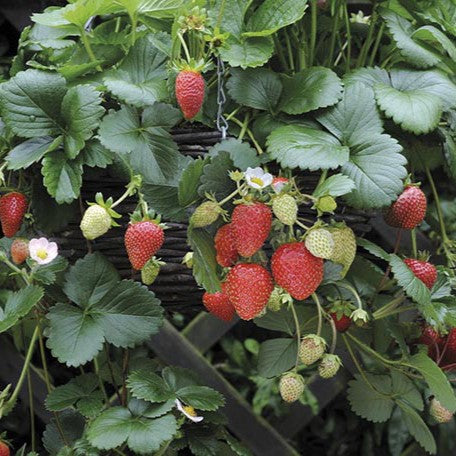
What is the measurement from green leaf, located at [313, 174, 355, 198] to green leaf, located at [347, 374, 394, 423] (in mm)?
437

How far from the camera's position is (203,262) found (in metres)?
0.88

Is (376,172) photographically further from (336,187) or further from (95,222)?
(95,222)

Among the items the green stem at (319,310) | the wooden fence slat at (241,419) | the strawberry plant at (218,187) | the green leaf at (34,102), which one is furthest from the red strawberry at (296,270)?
the wooden fence slat at (241,419)

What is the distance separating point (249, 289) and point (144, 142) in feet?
0.71

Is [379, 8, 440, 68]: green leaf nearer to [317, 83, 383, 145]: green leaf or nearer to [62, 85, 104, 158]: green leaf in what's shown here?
[317, 83, 383, 145]: green leaf

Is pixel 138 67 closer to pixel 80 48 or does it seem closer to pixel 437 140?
pixel 80 48

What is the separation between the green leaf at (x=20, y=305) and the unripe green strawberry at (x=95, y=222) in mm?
123

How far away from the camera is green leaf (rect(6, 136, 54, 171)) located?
0.97 meters

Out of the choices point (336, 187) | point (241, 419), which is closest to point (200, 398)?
point (336, 187)

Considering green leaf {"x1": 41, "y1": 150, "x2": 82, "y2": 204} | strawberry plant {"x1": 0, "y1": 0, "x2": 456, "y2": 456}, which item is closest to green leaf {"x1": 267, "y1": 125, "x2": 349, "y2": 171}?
strawberry plant {"x1": 0, "y1": 0, "x2": 456, "y2": 456}

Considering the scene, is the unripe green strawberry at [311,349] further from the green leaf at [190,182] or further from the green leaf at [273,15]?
the green leaf at [273,15]

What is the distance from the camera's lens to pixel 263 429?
5.55 ft

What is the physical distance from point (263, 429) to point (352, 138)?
87cm

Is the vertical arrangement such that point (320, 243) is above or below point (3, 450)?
above
